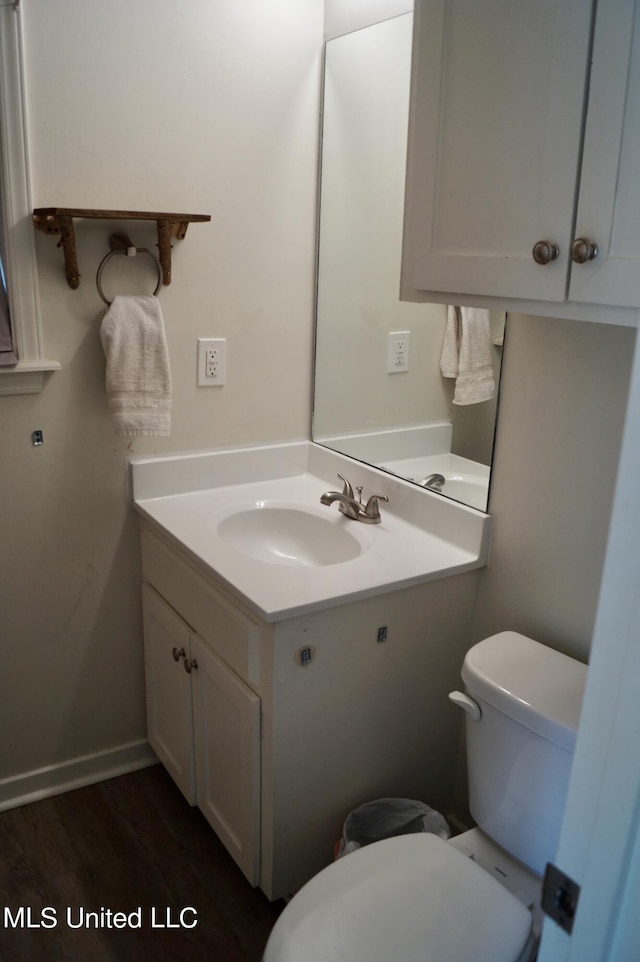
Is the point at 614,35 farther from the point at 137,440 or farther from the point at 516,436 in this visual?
the point at 137,440

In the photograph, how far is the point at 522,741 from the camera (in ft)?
4.53

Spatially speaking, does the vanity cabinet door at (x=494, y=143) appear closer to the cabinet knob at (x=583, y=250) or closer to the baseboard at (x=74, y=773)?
the cabinet knob at (x=583, y=250)

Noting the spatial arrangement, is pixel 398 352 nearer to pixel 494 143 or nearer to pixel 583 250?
pixel 494 143

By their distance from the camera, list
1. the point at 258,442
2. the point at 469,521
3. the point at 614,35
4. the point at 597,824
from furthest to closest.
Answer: the point at 258,442 → the point at 469,521 → the point at 614,35 → the point at 597,824

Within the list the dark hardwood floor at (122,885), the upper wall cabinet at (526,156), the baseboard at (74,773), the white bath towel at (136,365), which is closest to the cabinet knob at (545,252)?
the upper wall cabinet at (526,156)

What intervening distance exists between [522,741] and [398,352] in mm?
1026

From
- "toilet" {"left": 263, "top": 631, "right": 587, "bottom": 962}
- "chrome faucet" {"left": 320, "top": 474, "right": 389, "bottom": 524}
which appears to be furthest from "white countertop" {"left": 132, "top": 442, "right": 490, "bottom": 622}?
"toilet" {"left": 263, "top": 631, "right": 587, "bottom": 962}

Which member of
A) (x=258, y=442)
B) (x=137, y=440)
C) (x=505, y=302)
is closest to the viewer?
(x=505, y=302)

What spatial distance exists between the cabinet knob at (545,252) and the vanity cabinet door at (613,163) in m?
0.05

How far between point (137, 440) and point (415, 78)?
1.08 m

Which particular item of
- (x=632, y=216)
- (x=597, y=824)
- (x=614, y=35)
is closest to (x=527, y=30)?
(x=614, y=35)

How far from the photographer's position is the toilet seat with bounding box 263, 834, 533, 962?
3.99 ft

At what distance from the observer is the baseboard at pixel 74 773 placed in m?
2.04

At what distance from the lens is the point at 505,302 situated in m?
1.29
